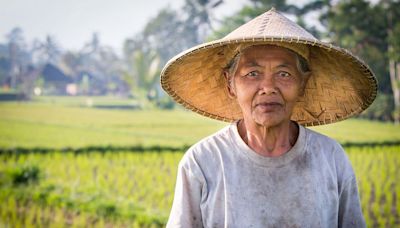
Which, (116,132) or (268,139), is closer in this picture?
(268,139)

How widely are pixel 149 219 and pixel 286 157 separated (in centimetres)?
282

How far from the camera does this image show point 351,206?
138 cm

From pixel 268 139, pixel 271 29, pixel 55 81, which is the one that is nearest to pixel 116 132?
pixel 268 139

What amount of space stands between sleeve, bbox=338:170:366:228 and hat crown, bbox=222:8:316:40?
46 cm

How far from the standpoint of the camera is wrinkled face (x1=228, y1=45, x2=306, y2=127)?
4.41ft

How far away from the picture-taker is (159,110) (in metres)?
21.1

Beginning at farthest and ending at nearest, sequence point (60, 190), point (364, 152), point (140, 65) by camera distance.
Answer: point (140, 65), point (364, 152), point (60, 190)

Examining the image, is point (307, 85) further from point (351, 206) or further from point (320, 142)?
point (351, 206)

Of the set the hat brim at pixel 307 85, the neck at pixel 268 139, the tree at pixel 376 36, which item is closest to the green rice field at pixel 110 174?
the tree at pixel 376 36

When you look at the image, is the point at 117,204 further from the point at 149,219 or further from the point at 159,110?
the point at 159,110

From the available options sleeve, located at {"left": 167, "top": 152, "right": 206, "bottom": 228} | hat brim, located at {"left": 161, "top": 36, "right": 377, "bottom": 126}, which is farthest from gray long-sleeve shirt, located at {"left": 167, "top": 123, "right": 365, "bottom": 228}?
hat brim, located at {"left": 161, "top": 36, "right": 377, "bottom": 126}

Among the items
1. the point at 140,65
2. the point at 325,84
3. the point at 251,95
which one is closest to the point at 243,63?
the point at 251,95

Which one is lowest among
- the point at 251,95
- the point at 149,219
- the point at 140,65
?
the point at 149,219

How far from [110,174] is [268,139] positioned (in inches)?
204
